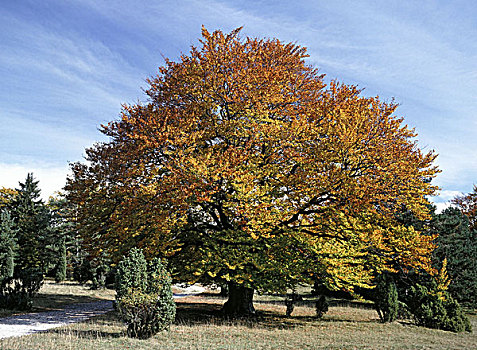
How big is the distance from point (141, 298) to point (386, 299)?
39.0ft

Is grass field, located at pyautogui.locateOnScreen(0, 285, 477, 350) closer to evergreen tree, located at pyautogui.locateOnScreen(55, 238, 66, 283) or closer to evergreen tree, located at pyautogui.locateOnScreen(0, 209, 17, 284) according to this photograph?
evergreen tree, located at pyautogui.locateOnScreen(0, 209, 17, 284)

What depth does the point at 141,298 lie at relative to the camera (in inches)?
419

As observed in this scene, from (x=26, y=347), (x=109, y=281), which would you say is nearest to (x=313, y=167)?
(x=26, y=347)

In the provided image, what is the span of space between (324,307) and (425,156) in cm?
836

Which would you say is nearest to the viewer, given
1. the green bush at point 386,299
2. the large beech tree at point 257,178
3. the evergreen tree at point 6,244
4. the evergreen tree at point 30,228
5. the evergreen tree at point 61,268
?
the large beech tree at point 257,178

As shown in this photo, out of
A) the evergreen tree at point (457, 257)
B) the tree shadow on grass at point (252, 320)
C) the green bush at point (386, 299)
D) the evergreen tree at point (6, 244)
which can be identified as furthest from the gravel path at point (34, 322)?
the evergreen tree at point (457, 257)

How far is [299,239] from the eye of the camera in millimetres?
13375

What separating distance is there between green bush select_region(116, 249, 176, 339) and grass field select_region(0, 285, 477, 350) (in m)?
0.43

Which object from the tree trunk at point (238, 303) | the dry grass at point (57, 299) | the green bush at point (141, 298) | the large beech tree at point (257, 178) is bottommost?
the dry grass at point (57, 299)

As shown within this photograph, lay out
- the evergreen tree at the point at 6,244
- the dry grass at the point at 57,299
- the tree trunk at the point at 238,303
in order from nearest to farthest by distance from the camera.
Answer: the tree trunk at the point at 238,303, the dry grass at the point at 57,299, the evergreen tree at the point at 6,244

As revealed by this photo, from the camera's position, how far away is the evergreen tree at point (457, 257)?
22.7 meters

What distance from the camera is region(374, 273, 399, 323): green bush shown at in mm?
16922

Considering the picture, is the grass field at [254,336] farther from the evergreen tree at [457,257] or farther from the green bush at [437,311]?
the evergreen tree at [457,257]

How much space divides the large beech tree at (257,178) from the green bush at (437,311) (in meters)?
3.55
